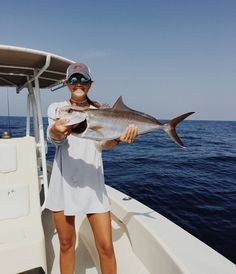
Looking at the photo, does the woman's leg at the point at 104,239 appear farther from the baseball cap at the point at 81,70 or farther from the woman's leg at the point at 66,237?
the baseball cap at the point at 81,70

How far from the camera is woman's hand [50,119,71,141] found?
6.85 ft

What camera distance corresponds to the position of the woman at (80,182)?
8.06ft

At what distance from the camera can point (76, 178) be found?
8.11ft

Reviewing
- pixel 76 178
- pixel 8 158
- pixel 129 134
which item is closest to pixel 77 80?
pixel 129 134

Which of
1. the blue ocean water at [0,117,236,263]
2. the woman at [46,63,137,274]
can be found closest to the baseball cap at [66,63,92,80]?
the woman at [46,63,137,274]

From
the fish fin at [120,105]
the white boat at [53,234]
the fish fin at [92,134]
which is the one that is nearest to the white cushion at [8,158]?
the white boat at [53,234]

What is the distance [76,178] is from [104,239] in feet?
2.24

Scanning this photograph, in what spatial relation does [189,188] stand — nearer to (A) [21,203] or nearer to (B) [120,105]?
(A) [21,203]

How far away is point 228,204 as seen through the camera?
28.6 ft

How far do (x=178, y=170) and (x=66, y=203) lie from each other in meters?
12.2

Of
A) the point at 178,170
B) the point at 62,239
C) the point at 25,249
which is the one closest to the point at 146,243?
the point at 62,239

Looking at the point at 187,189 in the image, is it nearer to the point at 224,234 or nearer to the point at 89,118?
the point at 224,234

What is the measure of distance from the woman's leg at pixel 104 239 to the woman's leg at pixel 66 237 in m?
0.24

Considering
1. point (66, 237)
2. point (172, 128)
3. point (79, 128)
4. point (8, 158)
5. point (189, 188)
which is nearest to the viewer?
point (79, 128)
